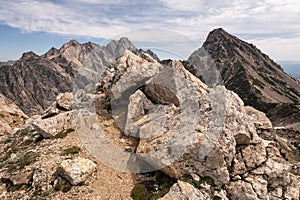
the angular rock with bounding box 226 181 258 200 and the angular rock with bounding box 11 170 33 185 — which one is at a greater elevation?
the angular rock with bounding box 226 181 258 200

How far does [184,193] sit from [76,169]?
886 centimetres

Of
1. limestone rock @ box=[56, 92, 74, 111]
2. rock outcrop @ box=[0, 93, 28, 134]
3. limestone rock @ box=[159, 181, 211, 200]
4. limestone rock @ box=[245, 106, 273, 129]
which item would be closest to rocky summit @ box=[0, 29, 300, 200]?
limestone rock @ box=[159, 181, 211, 200]

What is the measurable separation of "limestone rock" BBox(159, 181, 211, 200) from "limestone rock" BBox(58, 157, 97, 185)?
656 cm

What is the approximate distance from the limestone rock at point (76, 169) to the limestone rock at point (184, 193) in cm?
656

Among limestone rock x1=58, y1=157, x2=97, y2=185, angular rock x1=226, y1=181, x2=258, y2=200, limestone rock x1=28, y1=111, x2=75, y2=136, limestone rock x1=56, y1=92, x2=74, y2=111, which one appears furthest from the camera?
limestone rock x1=56, y1=92, x2=74, y2=111

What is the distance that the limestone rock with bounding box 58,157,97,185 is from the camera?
21.6 m

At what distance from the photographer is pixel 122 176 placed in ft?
76.4

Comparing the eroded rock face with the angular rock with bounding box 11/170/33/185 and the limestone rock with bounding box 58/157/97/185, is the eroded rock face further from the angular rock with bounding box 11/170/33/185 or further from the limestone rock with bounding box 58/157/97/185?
the angular rock with bounding box 11/170/33/185

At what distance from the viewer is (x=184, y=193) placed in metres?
20.7

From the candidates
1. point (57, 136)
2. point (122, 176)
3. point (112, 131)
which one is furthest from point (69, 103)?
point (122, 176)

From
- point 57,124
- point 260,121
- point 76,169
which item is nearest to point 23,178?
point 76,169

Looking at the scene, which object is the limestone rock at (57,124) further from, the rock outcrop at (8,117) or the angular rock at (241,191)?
the angular rock at (241,191)

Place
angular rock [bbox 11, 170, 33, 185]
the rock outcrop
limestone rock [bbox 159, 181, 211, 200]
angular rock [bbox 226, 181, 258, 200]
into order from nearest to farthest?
limestone rock [bbox 159, 181, 211, 200]
angular rock [bbox 226, 181, 258, 200]
angular rock [bbox 11, 170, 33, 185]
the rock outcrop

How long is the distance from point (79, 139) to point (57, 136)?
8.83 feet
